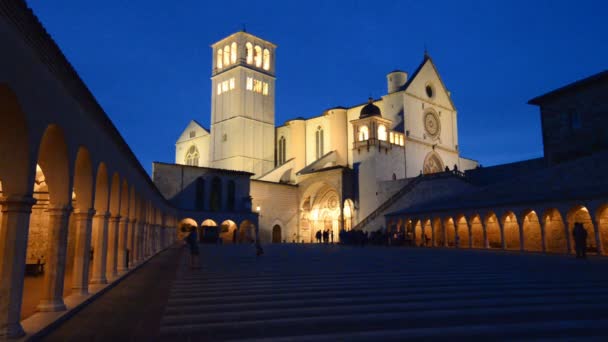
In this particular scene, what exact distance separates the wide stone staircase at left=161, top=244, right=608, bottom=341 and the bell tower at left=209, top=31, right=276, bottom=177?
44.5 m

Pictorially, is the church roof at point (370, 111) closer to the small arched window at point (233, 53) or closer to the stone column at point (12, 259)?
the small arched window at point (233, 53)

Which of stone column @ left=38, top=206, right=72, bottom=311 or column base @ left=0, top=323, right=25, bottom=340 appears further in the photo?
Result: stone column @ left=38, top=206, right=72, bottom=311

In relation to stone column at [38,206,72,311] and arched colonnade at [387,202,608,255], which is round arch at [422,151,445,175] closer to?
arched colonnade at [387,202,608,255]

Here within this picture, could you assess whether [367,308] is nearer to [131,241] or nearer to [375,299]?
[375,299]

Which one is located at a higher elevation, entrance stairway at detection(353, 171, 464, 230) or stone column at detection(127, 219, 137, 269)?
entrance stairway at detection(353, 171, 464, 230)

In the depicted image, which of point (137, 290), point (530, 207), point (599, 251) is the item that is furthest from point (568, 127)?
point (137, 290)

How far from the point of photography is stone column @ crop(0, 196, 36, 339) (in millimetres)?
5495

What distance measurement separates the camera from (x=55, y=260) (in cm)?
761

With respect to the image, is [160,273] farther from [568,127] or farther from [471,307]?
→ [568,127]

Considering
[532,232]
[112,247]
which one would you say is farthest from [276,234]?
[112,247]

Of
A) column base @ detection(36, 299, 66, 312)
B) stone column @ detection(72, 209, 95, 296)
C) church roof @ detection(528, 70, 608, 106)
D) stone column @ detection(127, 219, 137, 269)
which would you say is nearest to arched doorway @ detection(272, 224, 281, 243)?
church roof @ detection(528, 70, 608, 106)

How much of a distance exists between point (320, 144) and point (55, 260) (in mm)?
46645

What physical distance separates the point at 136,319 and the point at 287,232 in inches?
1665

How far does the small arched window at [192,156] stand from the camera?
63.6 metres
